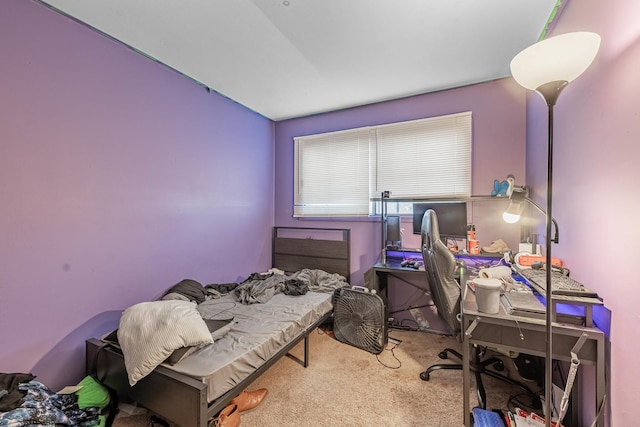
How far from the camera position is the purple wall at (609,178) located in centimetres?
104

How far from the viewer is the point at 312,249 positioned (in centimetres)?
346

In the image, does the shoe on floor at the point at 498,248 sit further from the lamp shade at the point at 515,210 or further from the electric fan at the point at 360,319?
the electric fan at the point at 360,319

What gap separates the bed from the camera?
4.40ft

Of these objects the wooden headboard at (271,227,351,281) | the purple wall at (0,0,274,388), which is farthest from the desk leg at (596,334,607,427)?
the purple wall at (0,0,274,388)

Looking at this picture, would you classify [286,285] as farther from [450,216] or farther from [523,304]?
[523,304]

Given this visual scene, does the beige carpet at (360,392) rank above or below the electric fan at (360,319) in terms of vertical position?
below

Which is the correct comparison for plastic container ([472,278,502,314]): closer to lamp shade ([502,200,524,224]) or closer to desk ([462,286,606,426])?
desk ([462,286,606,426])

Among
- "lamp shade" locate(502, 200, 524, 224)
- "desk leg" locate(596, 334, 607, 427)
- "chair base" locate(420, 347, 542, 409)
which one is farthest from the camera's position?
"lamp shade" locate(502, 200, 524, 224)

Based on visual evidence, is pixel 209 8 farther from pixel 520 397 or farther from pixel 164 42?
pixel 520 397

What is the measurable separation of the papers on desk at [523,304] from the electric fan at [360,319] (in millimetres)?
1067

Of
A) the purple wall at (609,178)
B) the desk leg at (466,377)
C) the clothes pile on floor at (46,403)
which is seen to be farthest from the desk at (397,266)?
the clothes pile on floor at (46,403)

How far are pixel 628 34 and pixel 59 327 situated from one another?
132 inches

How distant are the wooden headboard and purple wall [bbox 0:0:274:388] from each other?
40.8 inches

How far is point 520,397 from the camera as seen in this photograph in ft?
5.98
